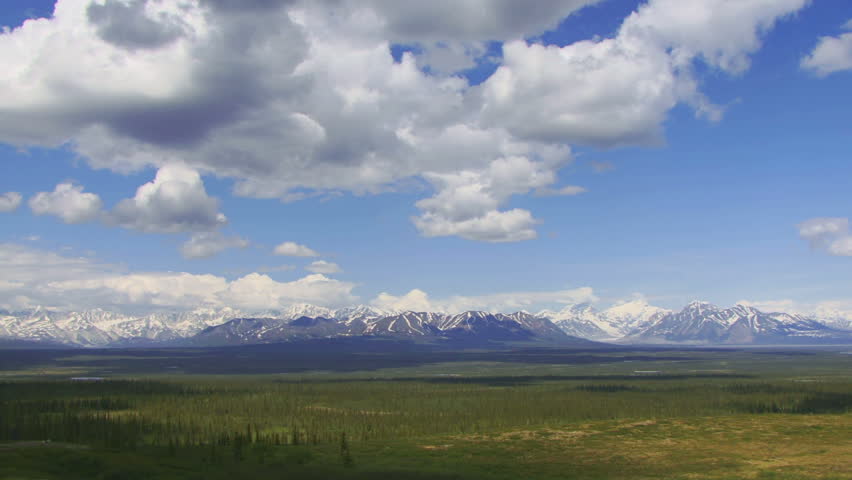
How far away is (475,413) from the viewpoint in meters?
196

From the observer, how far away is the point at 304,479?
105562mm

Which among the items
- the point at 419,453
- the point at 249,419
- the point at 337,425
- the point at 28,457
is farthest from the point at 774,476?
the point at 249,419

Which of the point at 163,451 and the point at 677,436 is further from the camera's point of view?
the point at 677,436

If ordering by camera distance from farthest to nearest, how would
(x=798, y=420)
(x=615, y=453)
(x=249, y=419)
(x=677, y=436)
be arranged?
1. (x=249, y=419)
2. (x=798, y=420)
3. (x=677, y=436)
4. (x=615, y=453)

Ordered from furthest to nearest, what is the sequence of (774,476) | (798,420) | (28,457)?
1. (798,420)
2. (28,457)
3. (774,476)

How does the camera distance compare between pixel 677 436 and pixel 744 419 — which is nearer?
pixel 677 436

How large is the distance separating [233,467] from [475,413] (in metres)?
94.9

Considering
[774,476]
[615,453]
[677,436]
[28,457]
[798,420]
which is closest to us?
[774,476]

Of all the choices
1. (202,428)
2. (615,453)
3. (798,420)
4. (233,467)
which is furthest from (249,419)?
(798,420)

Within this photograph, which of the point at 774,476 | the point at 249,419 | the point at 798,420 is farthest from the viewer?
the point at 249,419

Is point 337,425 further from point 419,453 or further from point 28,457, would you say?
point 28,457

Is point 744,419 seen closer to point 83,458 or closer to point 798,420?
point 798,420

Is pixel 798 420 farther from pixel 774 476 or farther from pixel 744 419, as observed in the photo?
pixel 774 476

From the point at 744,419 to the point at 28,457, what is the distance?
168 meters
